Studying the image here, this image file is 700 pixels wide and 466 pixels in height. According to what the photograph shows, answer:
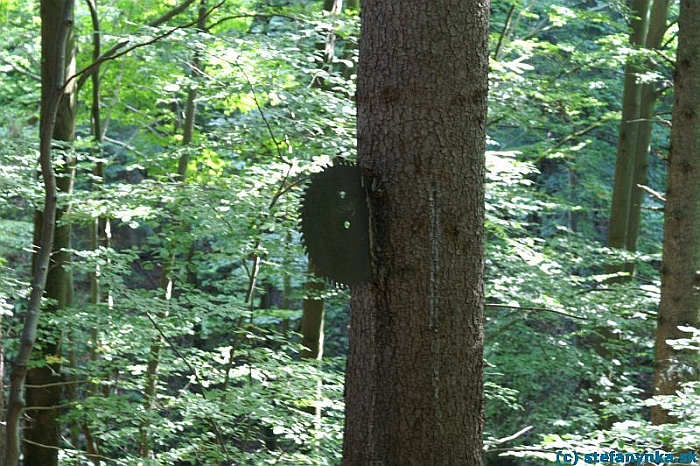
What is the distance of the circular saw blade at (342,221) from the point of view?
7.51ft

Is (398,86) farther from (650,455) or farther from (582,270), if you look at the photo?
(582,270)

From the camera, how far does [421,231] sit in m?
2.27

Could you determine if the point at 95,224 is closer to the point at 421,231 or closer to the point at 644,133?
the point at 421,231

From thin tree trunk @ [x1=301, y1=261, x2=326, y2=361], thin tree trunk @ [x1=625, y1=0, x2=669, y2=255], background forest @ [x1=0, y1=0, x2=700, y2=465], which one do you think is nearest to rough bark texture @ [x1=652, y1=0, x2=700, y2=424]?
background forest @ [x1=0, y1=0, x2=700, y2=465]

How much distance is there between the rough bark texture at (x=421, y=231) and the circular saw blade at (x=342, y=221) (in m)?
0.04

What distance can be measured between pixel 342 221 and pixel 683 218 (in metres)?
2.95

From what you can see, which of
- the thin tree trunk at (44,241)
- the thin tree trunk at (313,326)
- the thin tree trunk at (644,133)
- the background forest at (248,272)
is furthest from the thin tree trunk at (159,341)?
the thin tree trunk at (644,133)

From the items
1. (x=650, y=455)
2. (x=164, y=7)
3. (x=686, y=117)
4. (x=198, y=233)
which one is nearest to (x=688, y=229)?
(x=686, y=117)

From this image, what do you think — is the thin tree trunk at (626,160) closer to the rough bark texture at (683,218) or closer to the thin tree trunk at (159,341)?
the rough bark texture at (683,218)

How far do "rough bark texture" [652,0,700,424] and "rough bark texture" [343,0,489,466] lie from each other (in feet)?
8.45

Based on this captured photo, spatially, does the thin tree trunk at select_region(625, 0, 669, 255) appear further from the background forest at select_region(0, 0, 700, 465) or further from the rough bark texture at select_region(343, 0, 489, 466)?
the rough bark texture at select_region(343, 0, 489, 466)

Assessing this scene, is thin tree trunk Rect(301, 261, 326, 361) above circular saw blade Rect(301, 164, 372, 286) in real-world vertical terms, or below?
below

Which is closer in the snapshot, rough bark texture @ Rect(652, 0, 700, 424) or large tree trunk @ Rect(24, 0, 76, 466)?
rough bark texture @ Rect(652, 0, 700, 424)

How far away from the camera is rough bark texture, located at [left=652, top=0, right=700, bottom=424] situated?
4.39 m
